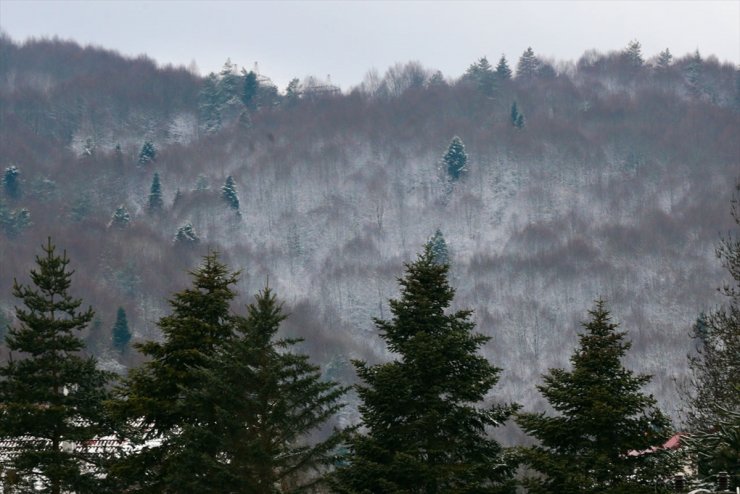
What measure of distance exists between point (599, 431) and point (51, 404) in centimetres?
1584

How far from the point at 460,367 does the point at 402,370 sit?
1.51 m

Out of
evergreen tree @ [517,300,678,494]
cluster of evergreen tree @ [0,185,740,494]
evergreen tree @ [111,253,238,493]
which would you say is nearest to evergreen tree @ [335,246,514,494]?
cluster of evergreen tree @ [0,185,740,494]

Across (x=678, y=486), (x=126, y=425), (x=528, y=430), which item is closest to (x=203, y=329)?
(x=126, y=425)

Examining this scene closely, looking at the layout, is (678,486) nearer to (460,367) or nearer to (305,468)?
(460,367)

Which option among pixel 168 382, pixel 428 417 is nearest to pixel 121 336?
pixel 168 382

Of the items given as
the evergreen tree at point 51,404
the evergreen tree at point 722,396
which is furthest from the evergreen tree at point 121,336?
the evergreen tree at point 51,404

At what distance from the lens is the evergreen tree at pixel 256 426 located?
31453mm

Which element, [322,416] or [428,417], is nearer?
[428,417]

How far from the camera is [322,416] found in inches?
1264

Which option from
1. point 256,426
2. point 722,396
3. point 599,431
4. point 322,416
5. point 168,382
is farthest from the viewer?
point 722,396

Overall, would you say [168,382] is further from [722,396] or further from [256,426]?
[722,396]

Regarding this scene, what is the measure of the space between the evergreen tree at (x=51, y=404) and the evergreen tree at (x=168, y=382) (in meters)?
1.16

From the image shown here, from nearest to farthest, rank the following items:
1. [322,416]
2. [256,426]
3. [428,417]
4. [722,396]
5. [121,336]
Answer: [428,417]
[322,416]
[256,426]
[722,396]
[121,336]

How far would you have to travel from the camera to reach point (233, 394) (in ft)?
105
